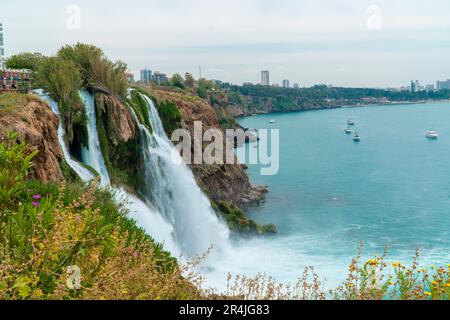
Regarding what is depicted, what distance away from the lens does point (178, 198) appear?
22594 millimetres

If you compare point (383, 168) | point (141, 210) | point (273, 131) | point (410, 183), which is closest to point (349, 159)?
point (383, 168)

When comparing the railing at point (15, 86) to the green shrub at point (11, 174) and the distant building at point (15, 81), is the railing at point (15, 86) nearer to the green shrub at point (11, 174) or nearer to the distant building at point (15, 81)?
the distant building at point (15, 81)

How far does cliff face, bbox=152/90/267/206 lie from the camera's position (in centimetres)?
3100

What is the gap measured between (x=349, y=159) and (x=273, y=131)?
33106 mm

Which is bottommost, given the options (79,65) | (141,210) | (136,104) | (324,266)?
(324,266)

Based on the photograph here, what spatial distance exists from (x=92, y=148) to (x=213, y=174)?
46.0ft

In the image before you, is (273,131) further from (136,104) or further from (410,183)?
(136,104)

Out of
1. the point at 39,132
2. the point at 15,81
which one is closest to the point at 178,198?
the point at 15,81

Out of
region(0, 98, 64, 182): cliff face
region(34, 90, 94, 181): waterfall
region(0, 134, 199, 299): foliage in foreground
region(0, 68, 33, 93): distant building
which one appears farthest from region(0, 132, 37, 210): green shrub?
region(0, 68, 33, 93): distant building

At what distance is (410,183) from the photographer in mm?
39969

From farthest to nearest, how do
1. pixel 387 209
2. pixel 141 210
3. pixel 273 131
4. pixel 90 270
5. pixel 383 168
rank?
pixel 273 131
pixel 383 168
pixel 387 209
pixel 141 210
pixel 90 270

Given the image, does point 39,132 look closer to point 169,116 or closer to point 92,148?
point 92,148

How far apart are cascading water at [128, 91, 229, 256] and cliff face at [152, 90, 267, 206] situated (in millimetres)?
5801

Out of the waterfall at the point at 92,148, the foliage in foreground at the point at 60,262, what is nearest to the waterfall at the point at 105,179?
the waterfall at the point at 92,148
